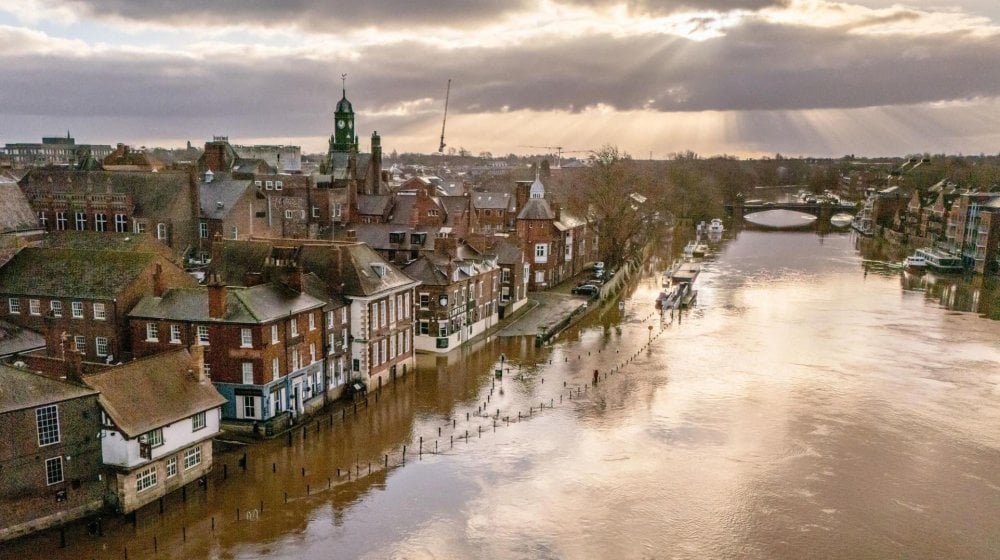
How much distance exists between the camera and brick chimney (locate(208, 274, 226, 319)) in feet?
121

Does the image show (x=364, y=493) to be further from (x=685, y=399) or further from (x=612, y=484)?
(x=685, y=399)

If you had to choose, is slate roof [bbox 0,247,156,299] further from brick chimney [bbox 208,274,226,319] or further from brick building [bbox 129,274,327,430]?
brick chimney [bbox 208,274,226,319]

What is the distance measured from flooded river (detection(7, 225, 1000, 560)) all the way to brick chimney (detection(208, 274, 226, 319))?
7.02m

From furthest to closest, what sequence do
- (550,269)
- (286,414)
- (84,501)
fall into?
(550,269)
(286,414)
(84,501)

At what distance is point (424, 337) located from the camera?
179 feet

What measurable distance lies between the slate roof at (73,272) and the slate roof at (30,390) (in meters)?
12.0

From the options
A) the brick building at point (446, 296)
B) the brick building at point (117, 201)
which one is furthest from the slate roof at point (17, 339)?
the brick building at point (446, 296)

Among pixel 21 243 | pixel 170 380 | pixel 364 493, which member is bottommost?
pixel 364 493

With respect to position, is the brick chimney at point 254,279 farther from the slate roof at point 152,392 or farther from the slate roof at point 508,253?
the slate roof at point 508,253

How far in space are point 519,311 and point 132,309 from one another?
37614 mm

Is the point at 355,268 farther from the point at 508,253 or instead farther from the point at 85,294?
the point at 508,253

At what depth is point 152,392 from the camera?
3088 cm

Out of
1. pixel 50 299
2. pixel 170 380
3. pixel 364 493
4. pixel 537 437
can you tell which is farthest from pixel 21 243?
pixel 537 437

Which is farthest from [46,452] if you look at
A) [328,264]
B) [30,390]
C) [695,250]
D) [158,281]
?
[695,250]
